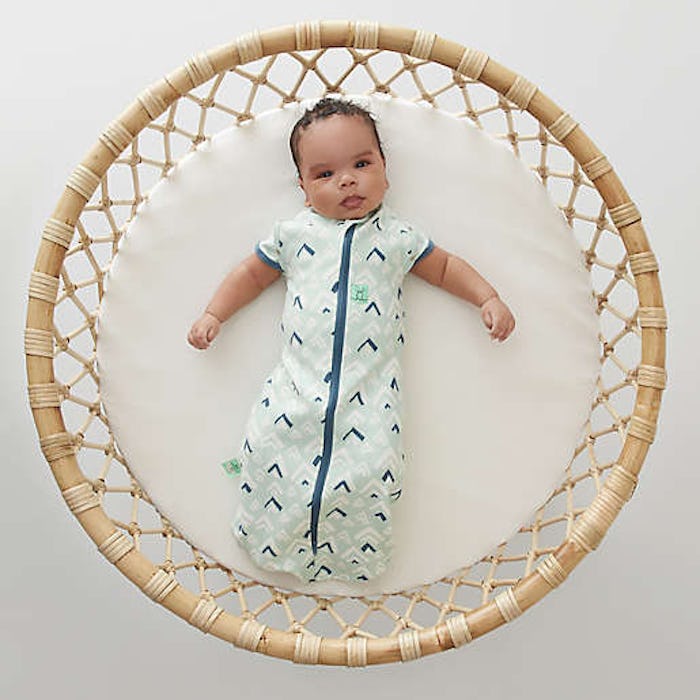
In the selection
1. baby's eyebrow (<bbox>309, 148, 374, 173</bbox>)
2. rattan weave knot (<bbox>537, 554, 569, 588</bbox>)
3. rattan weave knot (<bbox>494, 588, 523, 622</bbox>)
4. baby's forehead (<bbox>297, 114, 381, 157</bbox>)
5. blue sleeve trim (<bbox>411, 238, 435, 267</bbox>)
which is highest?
baby's forehead (<bbox>297, 114, 381, 157</bbox>)

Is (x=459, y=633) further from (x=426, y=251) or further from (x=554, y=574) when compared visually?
(x=426, y=251)

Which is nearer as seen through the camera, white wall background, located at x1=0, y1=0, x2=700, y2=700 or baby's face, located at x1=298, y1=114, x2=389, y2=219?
baby's face, located at x1=298, y1=114, x2=389, y2=219

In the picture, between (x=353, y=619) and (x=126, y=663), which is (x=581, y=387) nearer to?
(x=353, y=619)

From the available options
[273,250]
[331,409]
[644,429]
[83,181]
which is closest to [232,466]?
[331,409]

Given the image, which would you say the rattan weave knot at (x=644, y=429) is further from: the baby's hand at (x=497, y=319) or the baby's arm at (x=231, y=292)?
the baby's arm at (x=231, y=292)

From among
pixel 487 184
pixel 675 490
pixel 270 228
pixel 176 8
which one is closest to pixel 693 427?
pixel 675 490

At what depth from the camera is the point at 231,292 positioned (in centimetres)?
108

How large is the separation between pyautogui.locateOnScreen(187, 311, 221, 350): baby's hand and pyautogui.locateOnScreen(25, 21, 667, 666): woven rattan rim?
145mm

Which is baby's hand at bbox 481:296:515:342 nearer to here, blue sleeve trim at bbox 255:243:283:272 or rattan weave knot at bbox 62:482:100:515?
blue sleeve trim at bbox 255:243:283:272

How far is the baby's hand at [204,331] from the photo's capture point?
42.1 inches

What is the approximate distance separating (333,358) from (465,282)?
0.58 feet

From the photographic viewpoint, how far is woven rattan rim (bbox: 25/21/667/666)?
976 millimetres

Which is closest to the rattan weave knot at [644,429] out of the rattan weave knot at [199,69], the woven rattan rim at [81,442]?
the woven rattan rim at [81,442]

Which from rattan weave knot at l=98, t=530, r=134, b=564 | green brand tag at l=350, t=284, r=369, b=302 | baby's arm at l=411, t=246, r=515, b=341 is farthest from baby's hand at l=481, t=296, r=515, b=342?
rattan weave knot at l=98, t=530, r=134, b=564
